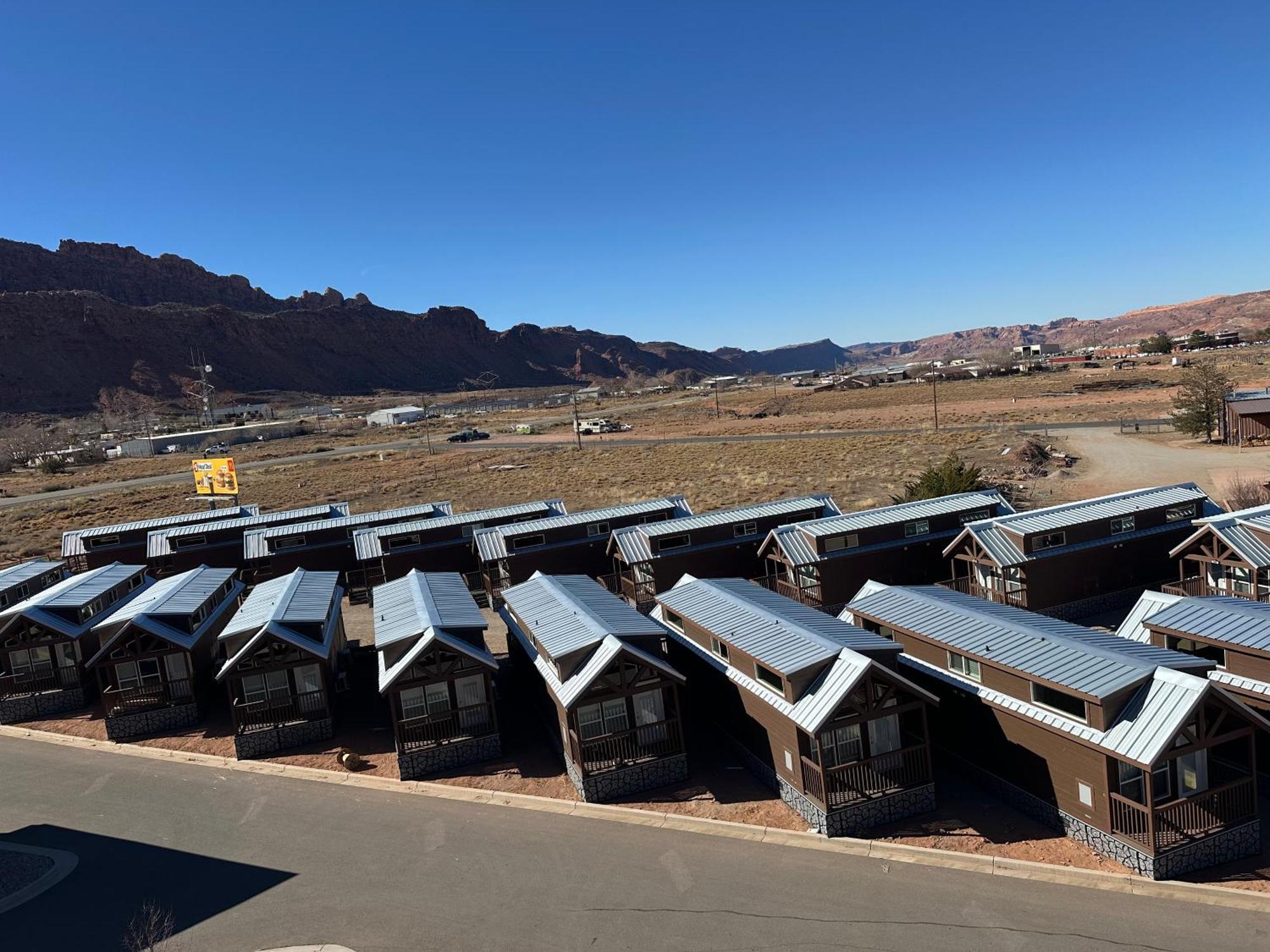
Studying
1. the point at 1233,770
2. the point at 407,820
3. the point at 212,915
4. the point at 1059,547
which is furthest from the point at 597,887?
the point at 1059,547

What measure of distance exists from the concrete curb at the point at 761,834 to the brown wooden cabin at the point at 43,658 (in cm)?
354

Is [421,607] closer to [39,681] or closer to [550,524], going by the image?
[550,524]

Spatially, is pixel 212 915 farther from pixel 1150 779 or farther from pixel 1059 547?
pixel 1059 547

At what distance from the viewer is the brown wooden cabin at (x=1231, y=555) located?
66.0 ft

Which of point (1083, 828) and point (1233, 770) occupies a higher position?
point (1233, 770)

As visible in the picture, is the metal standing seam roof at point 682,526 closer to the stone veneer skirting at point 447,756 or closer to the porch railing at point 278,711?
the stone veneer skirting at point 447,756

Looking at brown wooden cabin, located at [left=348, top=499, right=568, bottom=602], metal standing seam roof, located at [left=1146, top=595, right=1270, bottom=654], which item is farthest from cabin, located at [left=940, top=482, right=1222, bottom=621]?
brown wooden cabin, located at [left=348, top=499, right=568, bottom=602]

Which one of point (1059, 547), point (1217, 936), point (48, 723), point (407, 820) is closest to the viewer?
point (1217, 936)

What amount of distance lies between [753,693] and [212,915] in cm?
1066

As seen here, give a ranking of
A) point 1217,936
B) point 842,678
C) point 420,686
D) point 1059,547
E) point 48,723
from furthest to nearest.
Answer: point 1059,547, point 48,723, point 420,686, point 842,678, point 1217,936

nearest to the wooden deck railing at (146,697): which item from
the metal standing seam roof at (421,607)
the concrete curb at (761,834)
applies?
the concrete curb at (761,834)

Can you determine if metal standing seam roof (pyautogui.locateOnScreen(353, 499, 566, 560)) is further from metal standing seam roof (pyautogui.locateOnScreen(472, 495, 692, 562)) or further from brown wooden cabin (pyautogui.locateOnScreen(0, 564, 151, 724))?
brown wooden cabin (pyautogui.locateOnScreen(0, 564, 151, 724))

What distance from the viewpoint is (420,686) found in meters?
17.5

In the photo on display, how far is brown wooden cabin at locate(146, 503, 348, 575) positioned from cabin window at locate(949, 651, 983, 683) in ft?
103
